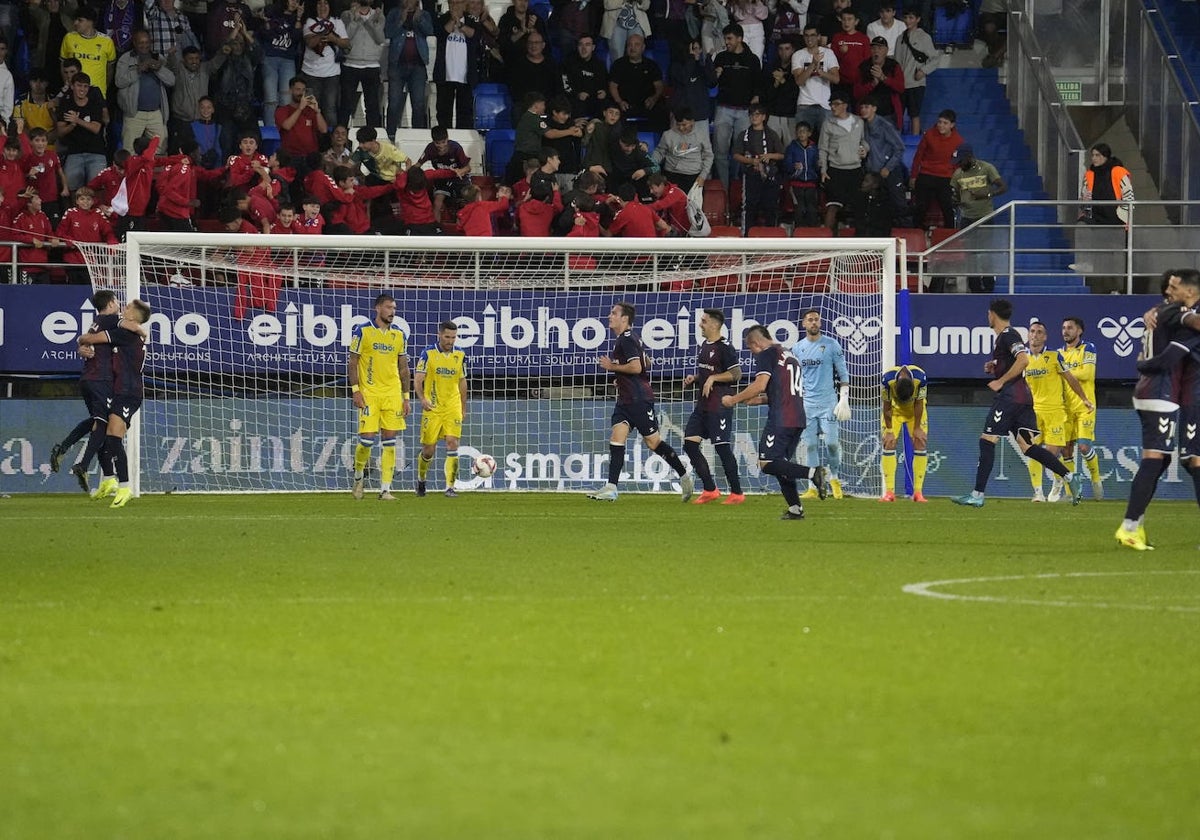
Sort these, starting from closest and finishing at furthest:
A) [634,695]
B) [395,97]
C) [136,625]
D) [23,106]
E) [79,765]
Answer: [79,765] < [634,695] < [136,625] < [23,106] < [395,97]

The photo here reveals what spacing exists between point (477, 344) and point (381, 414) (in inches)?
124

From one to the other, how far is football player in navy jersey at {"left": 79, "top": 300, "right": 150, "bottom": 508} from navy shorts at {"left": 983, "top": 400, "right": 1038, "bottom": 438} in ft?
28.2

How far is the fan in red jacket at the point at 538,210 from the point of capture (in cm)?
2264

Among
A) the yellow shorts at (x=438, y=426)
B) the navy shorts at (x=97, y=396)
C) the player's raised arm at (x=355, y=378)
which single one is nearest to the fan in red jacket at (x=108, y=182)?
the navy shorts at (x=97, y=396)

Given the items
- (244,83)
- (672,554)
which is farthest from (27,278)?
(672,554)

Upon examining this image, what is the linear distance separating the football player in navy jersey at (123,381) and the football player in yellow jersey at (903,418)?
25.6ft

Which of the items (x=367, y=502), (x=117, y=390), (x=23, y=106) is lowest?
(x=367, y=502)

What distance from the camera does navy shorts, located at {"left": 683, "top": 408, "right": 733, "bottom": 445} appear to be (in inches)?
723

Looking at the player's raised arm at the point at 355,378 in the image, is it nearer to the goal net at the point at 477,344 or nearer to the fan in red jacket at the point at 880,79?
the goal net at the point at 477,344

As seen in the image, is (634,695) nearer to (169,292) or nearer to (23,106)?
(169,292)

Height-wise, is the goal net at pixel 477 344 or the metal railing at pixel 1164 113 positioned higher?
the metal railing at pixel 1164 113

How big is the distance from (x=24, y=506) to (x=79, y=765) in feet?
44.8

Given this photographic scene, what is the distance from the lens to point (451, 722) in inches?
216

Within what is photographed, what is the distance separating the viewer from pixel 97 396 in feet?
62.8
